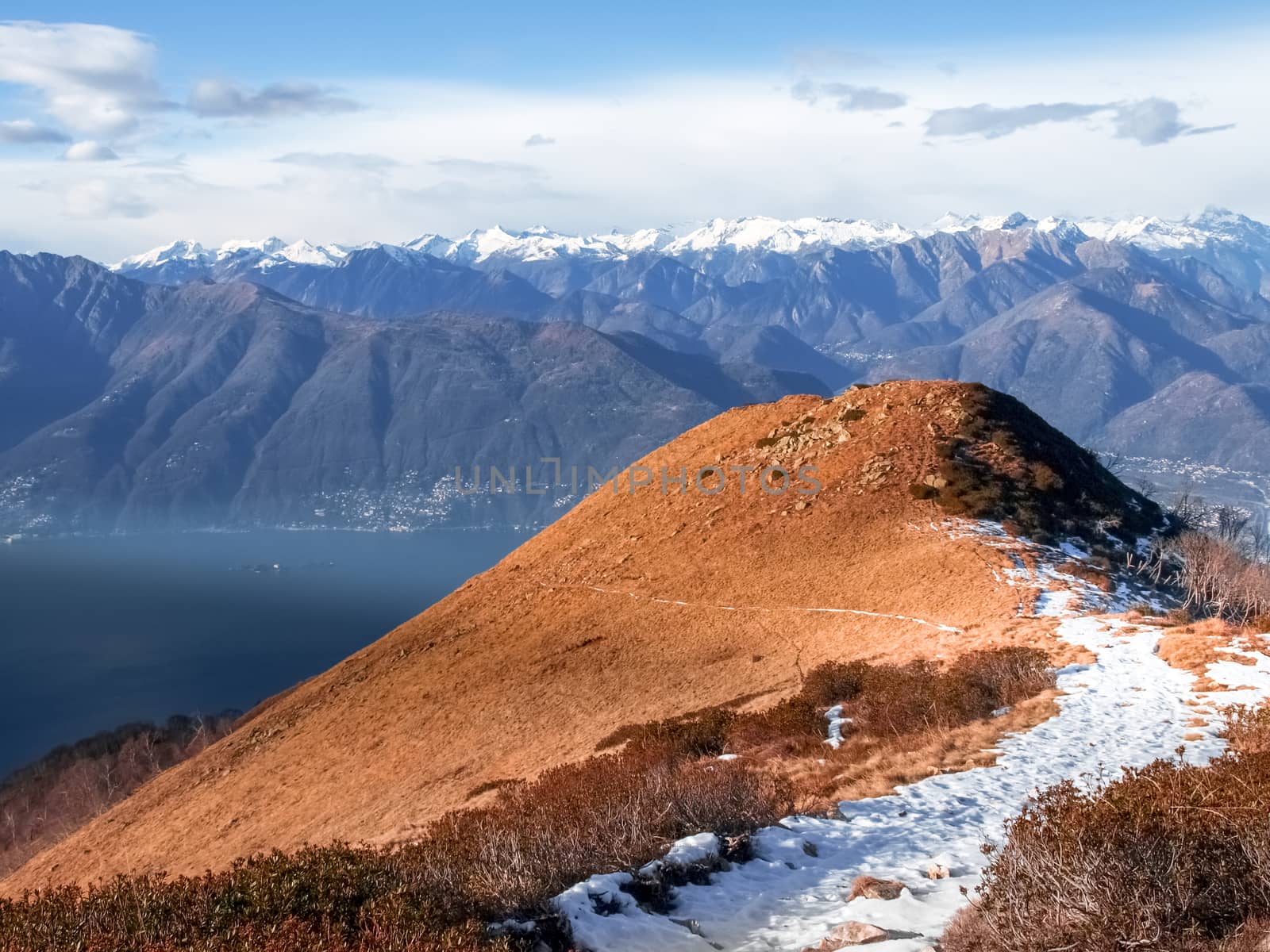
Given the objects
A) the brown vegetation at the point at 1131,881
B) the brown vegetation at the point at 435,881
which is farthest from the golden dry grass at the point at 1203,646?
the brown vegetation at the point at 1131,881

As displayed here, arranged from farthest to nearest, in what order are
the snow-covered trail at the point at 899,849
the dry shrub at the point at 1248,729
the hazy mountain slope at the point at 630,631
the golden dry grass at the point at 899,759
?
the hazy mountain slope at the point at 630,631 → the golden dry grass at the point at 899,759 → the dry shrub at the point at 1248,729 → the snow-covered trail at the point at 899,849

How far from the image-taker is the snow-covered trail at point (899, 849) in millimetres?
10531

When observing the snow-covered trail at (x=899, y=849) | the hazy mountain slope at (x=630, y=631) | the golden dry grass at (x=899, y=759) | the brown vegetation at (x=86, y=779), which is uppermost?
the snow-covered trail at (x=899, y=849)

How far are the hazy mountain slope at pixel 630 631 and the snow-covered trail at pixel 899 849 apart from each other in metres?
9.29

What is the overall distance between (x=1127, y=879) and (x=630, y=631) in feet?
107

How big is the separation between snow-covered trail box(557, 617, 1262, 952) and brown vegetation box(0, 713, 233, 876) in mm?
62715

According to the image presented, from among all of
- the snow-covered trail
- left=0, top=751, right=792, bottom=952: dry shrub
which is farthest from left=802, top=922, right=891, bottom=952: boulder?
left=0, top=751, right=792, bottom=952: dry shrub

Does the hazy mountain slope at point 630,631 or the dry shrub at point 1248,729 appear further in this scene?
the hazy mountain slope at point 630,631

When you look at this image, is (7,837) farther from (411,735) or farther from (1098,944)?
(1098,944)

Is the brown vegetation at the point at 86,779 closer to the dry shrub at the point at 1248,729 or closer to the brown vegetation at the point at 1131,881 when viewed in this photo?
the dry shrub at the point at 1248,729

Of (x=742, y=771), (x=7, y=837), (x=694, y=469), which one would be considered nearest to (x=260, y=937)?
(x=742, y=771)

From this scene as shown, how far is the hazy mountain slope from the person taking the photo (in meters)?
32.1

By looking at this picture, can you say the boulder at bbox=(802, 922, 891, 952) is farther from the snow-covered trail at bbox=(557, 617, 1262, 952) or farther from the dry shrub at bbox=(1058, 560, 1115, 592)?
the dry shrub at bbox=(1058, 560, 1115, 592)

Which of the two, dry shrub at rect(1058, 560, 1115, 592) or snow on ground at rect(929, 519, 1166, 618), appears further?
dry shrub at rect(1058, 560, 1115, 592)
